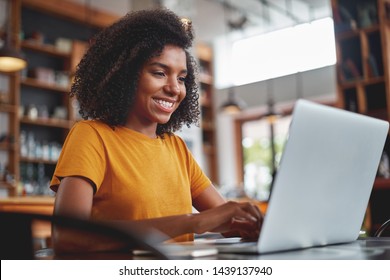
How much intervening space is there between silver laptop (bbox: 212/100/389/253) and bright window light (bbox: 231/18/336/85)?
24.4 feet

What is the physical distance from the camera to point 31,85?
6480 mm

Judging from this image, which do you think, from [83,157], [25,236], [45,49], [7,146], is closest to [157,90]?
[83,157]

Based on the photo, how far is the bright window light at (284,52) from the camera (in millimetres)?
8266

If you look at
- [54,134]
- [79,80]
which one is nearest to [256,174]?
[54,134]

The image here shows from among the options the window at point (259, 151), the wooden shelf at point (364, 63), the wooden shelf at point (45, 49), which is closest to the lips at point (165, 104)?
the wooden shelf at point (364, 63)

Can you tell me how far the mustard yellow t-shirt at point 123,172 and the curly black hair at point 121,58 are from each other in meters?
0.08

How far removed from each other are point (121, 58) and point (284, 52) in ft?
24.9

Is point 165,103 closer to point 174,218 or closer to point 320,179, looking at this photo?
point 174,218

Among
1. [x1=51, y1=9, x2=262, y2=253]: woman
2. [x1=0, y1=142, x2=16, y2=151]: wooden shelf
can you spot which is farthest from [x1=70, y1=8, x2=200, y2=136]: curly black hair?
[x1=0, y1=142, x2=16, y2=151]: wooden shelf

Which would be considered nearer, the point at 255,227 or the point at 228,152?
the point at 255,227

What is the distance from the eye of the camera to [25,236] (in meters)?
0.66

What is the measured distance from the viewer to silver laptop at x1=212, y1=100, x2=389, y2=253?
0.75 meters
